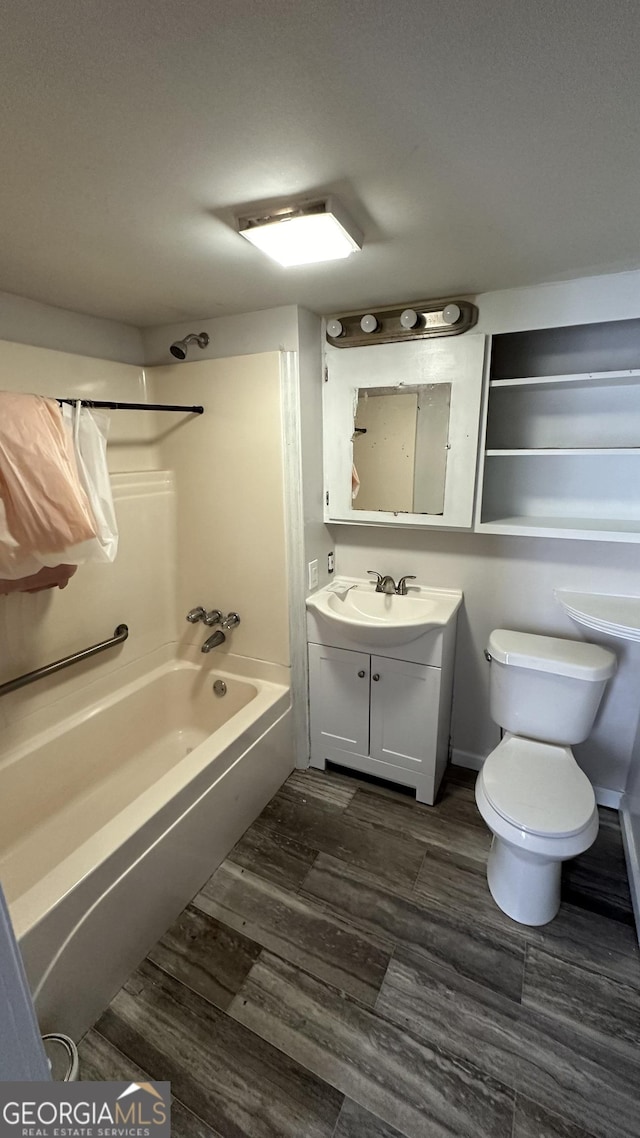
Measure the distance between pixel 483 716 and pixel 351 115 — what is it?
2206mm

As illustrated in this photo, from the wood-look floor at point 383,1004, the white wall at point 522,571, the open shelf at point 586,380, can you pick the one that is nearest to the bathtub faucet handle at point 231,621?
the white wall at point 522,571

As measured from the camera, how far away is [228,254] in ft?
4.34

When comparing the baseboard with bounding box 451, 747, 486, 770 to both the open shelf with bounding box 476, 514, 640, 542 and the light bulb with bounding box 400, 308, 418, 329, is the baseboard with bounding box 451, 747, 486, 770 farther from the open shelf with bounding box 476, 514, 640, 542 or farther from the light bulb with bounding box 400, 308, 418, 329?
the light bulb with bounding box 400, 308, 418, 329

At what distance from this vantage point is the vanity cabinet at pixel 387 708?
1.97 meters

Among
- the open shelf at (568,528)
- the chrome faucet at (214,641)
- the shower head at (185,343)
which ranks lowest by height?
the chrome faucet at (214,641)

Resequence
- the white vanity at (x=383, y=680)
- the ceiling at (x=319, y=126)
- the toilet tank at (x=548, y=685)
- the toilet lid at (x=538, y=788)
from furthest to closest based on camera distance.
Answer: the white vanity at (x=383, y=680) → the toilet tank at (x=548, y=685) → the toilet lid at (x=538, y=788) → the ceiling at (x=319, y=126)

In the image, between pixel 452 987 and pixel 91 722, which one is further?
pixel 91 722

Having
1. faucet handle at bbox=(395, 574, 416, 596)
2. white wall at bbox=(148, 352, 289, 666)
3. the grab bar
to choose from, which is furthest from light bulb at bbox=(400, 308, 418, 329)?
the grab bar

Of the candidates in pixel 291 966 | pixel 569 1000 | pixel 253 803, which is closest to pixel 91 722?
pixel 253 803

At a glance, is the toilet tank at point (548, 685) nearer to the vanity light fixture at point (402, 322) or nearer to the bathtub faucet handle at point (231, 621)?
the bathtub faucet handle at point (231, 621)

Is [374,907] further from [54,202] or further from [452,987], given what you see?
[54,202]

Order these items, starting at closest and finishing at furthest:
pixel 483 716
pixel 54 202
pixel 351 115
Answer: pixel 351 115 → pixel 54 202 → pixel 483 716

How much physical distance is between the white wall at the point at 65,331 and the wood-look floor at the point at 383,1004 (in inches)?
85.1

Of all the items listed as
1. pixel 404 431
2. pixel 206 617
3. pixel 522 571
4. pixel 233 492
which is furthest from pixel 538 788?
pixel 233 492
